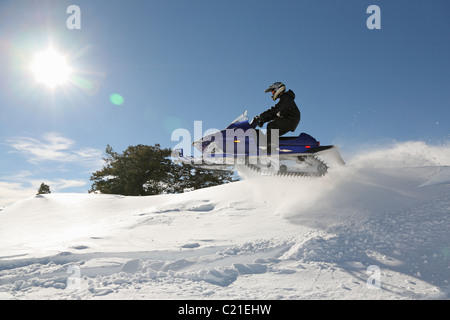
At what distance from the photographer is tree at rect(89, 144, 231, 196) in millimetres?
24062

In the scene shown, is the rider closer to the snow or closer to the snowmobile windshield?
the snowmobile windshield

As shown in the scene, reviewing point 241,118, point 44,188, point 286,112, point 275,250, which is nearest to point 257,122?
point 241,118

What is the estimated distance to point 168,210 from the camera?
7230mm

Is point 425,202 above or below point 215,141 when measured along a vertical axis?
below

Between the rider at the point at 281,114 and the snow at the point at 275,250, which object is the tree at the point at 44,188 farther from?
the rider at the point at 281,114

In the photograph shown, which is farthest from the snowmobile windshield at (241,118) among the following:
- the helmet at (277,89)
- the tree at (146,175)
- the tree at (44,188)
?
the tree at (44,188)

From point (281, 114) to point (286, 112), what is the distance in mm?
166

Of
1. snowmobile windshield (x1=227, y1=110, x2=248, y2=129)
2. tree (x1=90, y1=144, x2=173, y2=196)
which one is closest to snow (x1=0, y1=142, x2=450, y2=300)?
snowmobile windshield (x1=227, y1=110, x2=248, y2=129)

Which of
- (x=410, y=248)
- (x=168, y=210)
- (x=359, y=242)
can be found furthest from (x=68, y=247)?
(x=410, y=248)

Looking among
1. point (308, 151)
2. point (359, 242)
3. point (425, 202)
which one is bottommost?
point (359, 242)

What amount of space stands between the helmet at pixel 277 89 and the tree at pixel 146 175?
1751cm
